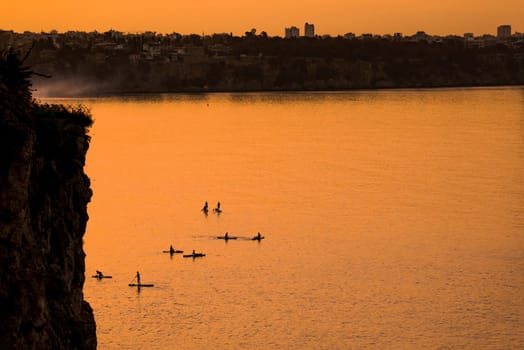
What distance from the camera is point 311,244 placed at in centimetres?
5362

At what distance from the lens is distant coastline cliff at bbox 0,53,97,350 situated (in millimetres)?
17250

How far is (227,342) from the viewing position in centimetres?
3647

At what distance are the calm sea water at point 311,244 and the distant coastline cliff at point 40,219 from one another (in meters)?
14.1

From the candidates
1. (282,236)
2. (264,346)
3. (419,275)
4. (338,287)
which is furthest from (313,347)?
(282,236)

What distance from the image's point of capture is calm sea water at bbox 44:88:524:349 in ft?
126

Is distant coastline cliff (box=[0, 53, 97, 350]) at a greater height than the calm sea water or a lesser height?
greater

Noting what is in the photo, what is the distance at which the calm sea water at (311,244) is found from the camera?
38.4 m

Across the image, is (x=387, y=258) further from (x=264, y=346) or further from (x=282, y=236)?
(x=264, y=346)

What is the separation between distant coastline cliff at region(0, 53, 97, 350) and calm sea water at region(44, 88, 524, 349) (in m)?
14.1

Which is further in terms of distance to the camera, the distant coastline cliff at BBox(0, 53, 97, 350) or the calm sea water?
the calm sea water

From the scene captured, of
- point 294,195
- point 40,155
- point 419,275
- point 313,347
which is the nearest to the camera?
point 40,155

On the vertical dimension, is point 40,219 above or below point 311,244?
above

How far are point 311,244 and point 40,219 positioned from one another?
34306 mm

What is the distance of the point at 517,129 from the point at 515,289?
285 feet
